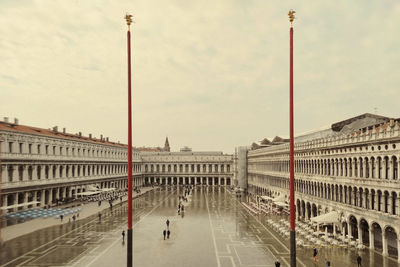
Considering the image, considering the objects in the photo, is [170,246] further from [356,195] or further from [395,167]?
[395,167]

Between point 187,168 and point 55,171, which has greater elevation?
point 55,171

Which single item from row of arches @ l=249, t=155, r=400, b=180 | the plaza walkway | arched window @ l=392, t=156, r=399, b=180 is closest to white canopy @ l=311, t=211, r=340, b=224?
row of arches @ l=249, t=155, r=400, b=180

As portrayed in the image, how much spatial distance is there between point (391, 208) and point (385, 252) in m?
5.04

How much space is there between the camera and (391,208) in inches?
1264

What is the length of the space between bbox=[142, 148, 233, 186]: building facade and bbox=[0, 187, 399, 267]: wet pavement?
99112 millimetres

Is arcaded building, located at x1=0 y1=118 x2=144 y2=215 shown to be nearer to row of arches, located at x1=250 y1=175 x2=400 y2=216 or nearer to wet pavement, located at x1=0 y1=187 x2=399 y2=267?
wet pavement, located at x1=0 y1=187 x2=399 y2=267

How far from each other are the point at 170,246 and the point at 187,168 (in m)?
121

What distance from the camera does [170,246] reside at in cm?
3784

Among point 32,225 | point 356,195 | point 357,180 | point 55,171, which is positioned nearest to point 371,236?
point 356,195

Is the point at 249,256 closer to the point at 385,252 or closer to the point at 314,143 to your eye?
the point at 385,252

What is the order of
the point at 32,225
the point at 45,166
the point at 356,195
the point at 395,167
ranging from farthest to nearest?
the point at 45,166, the point at 32,225, the point at 356,195, the point at 395,167

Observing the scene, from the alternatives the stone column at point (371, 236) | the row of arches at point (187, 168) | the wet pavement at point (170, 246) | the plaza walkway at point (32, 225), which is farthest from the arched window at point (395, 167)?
the row of arches at point (187, 168)

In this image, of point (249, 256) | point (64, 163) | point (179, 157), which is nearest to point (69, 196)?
point (64, 163)

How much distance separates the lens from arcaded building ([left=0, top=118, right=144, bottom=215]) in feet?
189
